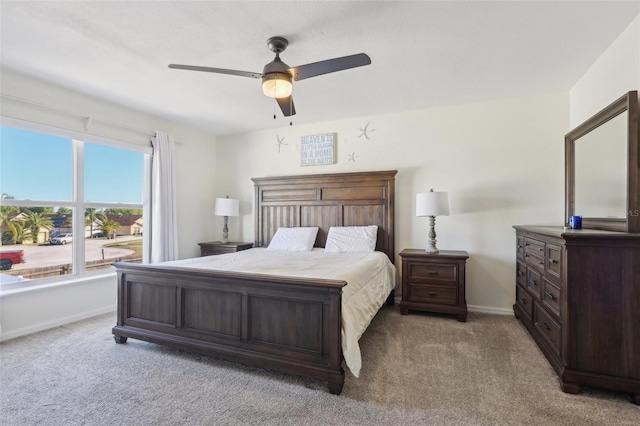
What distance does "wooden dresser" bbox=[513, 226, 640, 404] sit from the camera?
6.02 feet

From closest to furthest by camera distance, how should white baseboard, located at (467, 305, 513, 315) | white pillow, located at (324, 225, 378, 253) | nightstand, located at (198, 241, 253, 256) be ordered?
white baseboard, located at (467, 305, 513, 315) < white pillow, located at (324, 225, 378, 253) < nightstand, located at (198, 241, 253, 256)

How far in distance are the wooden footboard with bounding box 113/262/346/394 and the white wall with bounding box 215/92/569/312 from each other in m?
2.29

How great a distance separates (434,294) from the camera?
3.37 metres

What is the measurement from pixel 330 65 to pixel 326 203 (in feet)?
7.78

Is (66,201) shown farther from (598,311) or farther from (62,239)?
(598,311)

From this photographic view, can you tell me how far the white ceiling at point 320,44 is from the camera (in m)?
1.99

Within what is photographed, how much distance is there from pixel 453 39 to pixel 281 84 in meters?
1.40

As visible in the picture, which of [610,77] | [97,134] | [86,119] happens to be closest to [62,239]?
[97,134]

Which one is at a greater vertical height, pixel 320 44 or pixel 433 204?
pixel 320 44

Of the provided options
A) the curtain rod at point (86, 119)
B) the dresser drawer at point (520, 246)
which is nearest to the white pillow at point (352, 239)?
the dresser drawer at point (520, 246)

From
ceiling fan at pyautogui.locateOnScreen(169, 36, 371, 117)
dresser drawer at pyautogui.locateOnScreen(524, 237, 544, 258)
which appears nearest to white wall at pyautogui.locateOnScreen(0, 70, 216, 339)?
ceiling fan at pyautogui.locateOnScreen(169, 36, 371, 117)

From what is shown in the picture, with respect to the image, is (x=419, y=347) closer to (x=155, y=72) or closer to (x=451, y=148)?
(x=451, y=148)

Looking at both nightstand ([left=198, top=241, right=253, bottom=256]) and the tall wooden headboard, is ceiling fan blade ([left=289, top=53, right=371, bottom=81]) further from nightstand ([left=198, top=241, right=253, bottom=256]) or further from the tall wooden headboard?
nightstand ([left=198, top=241, right=253, bottom=256])

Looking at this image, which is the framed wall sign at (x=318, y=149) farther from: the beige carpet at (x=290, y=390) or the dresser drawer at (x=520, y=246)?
the beige carpet at (x=290, y=390)
